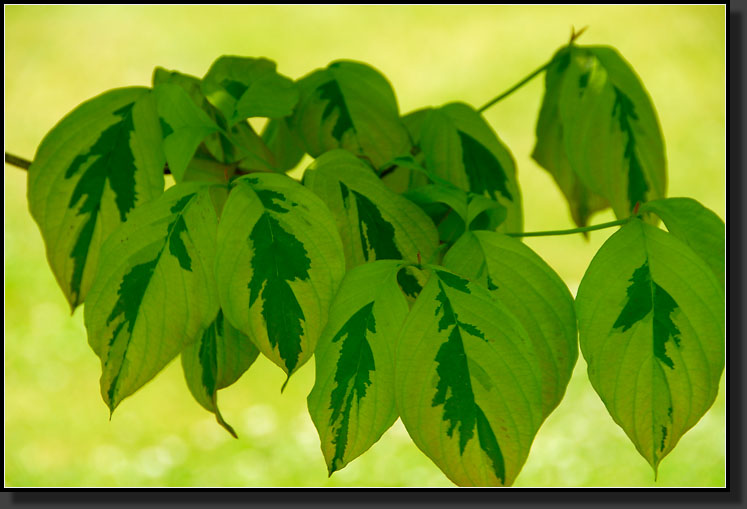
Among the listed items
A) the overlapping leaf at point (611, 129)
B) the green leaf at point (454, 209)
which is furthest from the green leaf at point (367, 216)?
the overlapping leaf at point (611, 129)

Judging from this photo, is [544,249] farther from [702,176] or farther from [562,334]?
[562,334]

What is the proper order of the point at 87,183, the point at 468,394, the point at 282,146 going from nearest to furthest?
the point at 468,394 < the point at 87,183 < the point at 282,146

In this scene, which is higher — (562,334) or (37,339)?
(37,339)

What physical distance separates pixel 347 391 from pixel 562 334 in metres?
0.09

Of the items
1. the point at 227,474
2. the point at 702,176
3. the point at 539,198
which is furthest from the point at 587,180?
the point at 702,176

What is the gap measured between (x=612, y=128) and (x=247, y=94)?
0.74 feet

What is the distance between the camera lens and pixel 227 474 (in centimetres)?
147

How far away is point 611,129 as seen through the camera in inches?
19.6

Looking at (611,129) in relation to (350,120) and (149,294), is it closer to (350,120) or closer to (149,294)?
(350,120)

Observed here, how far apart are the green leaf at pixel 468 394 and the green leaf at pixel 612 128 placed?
0.22 m

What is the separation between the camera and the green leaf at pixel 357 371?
1.02 feet

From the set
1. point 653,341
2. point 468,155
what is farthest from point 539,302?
point 468,155

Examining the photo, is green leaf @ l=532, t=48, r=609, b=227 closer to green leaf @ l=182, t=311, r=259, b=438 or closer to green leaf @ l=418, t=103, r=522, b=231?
green leaf @ l=418, t=103, r=522, b=231

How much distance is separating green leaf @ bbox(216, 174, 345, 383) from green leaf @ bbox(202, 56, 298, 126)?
9 cm
